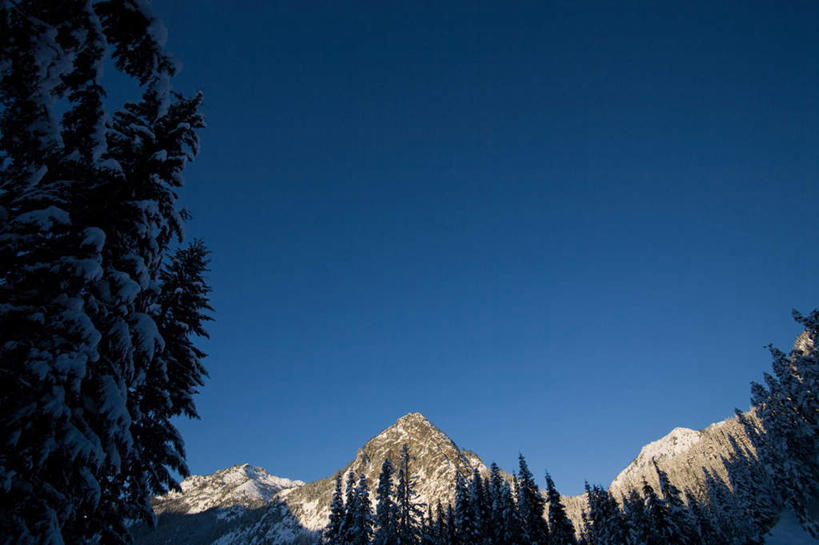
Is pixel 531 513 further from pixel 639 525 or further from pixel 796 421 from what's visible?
pixel 796 421

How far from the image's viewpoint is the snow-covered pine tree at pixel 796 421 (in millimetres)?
38438

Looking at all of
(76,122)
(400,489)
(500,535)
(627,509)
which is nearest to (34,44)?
(76,122)

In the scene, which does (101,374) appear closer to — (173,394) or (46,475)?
(46,475)

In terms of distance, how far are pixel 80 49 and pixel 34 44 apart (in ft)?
2.41

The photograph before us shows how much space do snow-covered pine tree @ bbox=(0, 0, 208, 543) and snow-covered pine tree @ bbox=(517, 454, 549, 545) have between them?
43843 mm

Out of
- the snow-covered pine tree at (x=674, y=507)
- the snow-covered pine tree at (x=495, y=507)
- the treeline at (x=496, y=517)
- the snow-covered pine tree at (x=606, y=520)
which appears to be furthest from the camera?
the snow-covered pine tree at (x=606, y=520)

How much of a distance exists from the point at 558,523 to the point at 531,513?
195 inches

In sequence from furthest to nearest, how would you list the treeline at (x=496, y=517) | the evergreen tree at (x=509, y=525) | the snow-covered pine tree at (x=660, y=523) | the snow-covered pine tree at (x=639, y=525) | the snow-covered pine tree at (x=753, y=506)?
the snow-covered pine tree at (x=753, y=506), the snow-covered pine tree at (x=639, y=525), the snow-covered pine tree at (x=660, y=523), the evergreen tree at (x=509, y=525), the treeline at (x=496, y=517)

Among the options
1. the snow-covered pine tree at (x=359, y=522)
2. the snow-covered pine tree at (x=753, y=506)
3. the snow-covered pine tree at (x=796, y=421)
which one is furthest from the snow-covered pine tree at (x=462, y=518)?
the snow-covered pine tree at (x=753, y=506)

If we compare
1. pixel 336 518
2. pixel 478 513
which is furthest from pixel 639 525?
pixel 336 518

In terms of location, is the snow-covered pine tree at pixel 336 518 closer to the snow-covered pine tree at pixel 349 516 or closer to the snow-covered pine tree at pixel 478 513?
the snow-covered pine tree at pixel 349 516

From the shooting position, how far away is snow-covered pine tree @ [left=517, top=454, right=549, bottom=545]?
41412mm

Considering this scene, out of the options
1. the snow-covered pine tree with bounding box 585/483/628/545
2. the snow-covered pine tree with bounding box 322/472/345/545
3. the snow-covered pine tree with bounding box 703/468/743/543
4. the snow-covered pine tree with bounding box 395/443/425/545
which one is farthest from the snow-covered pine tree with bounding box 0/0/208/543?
the snow-covered pine tree with bounding box 703/468/743/543

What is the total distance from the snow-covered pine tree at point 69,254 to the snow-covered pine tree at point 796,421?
4915 cm
